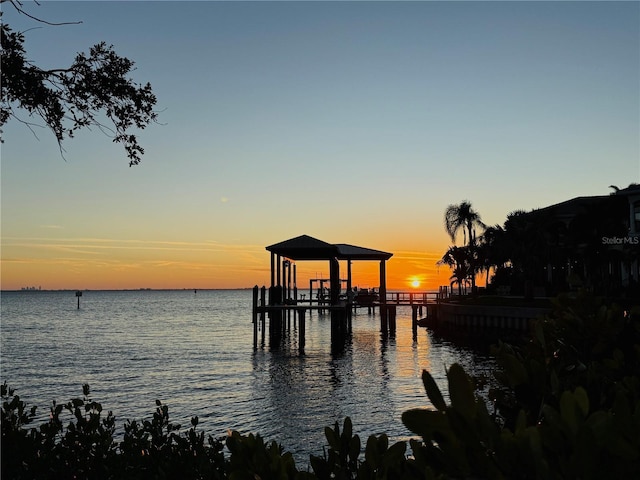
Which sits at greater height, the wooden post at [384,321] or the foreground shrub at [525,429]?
the foreground shrub at [525,429]

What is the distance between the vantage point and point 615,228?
130 feet

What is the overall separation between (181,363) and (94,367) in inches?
187

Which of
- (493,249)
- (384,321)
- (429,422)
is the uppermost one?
(493,249)

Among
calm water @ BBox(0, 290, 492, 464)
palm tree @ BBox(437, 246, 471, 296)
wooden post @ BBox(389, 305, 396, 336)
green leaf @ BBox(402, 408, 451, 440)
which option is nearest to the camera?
green leaf @ BBox(402, 408, 451, 440)

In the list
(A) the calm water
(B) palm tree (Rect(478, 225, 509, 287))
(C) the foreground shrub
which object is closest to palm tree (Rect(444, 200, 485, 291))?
(B) palm tree (Rect(478, 225, 509, 287))

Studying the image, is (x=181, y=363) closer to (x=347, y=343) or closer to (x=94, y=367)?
(x=94, y=367)

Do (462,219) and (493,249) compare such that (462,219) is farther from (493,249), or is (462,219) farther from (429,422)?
(429,422)

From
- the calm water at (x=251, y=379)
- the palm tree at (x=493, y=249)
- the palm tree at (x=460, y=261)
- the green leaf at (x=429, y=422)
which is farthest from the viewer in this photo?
the palm tree at (x=460, y=261)

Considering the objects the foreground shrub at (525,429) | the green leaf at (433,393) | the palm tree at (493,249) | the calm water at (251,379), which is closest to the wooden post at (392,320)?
the calm water at (251,379)

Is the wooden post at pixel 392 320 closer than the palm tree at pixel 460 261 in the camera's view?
Yes

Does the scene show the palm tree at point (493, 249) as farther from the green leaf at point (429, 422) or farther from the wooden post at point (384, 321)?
the green leaf at point (429, 422)

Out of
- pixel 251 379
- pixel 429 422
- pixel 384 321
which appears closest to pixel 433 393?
pixel 429 422

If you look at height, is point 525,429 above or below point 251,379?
above

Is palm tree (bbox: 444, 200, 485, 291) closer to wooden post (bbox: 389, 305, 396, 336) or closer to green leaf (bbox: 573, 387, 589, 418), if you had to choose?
wooden post (bbox: 389, 305, 396, 336)
